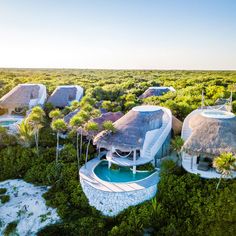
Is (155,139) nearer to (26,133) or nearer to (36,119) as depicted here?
(36,119)

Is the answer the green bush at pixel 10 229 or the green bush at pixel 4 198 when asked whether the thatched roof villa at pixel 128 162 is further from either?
the green bush at pixel 4 198

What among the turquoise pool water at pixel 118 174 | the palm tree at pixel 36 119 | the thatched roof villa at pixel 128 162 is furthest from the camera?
the palm tree at pixel 36 119

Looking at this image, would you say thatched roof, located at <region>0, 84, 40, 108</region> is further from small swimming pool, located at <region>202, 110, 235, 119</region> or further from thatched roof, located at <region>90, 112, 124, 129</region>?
small swimming pool, located at <region>202, 110, 235, 119</region>

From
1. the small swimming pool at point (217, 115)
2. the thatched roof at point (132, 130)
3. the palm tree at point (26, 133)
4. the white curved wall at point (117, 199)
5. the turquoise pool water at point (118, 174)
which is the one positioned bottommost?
the white curved wall at point (117, 199)

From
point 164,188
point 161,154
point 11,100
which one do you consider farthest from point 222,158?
point 11,100

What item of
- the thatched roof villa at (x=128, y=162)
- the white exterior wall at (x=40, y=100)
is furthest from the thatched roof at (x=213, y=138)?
the white exterior wall at (x=40, y=100)

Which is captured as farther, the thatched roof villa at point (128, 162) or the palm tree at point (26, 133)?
the palm tree at point (26, 133)
